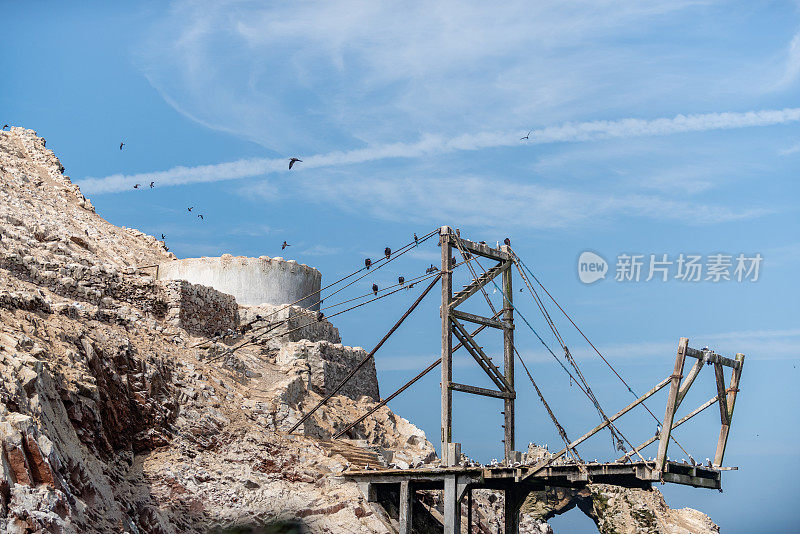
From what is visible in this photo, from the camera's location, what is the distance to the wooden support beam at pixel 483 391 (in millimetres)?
33688

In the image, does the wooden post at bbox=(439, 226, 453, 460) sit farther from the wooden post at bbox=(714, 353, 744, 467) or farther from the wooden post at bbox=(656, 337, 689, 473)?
the wooden post at bbox=(714, 353, 744, 467)

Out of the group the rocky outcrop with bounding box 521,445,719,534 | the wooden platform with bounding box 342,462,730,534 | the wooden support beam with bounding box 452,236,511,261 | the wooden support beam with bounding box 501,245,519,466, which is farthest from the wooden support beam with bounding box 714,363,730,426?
the rocky outcrop with bounding box 521,445,719,534

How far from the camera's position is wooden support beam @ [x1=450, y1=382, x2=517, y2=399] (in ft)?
111

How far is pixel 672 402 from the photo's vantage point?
2853 centimetres

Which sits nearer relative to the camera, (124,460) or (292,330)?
(124,460)

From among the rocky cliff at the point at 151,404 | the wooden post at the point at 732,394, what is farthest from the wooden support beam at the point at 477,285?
the wooden post at the point at 732,394

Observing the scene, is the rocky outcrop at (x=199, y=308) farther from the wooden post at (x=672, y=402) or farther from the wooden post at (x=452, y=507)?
the wooden post at (x=672, y=402)

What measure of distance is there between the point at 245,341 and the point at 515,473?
13.6 m

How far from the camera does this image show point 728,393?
3050 centimetres

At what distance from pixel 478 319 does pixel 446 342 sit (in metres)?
2.02

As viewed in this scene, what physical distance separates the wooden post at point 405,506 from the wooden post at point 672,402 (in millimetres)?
8049

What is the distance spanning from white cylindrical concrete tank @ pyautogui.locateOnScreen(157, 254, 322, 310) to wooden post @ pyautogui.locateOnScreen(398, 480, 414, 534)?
43.0 ft

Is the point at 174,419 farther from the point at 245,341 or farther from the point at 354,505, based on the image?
the point at 245,341

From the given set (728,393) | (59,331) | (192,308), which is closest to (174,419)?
→ (59,331)
